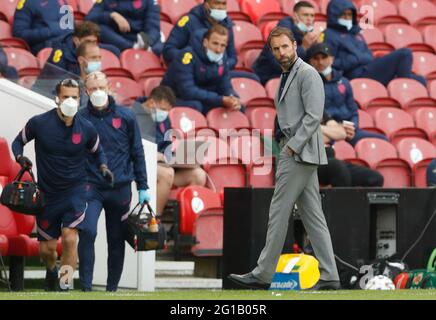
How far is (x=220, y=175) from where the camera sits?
45.3 feet

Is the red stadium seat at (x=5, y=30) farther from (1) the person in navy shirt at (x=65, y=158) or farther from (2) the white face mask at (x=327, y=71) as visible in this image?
(2) the white face mask at (x=327, y=71)

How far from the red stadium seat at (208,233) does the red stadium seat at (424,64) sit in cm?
570

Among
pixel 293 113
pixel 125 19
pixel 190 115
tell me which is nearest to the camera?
pixel 293 113

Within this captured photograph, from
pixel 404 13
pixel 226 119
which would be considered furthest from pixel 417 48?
pixel 226 119

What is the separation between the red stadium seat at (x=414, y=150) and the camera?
15352mm

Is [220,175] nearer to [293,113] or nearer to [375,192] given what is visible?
[375,192]

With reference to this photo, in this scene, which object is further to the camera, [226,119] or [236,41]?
[236,41]

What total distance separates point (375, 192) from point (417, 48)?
6.55m

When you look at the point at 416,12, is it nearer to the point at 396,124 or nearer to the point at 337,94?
the point at 396,124

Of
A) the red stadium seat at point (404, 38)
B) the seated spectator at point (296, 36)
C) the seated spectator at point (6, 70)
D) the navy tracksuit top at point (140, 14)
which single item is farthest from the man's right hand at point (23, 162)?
the red stadium seat at point (404, 38)

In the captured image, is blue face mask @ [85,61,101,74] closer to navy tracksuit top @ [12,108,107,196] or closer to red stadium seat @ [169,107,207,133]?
red stadium seat @ [169,107,207,133]

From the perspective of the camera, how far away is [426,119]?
1630 centimetres

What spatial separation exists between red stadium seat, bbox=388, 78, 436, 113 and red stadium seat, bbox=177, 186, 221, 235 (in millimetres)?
4368
